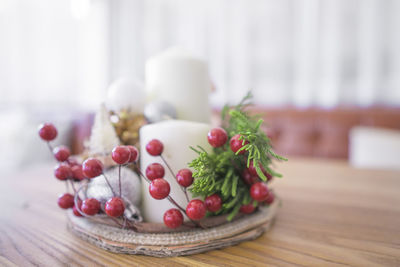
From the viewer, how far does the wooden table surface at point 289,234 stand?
0.88 feet

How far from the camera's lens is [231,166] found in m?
0.33

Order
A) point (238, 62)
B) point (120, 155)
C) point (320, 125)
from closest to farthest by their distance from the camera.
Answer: point (120, 155) → point (320, 125) → point (238, 62)

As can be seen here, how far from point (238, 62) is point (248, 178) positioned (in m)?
1.20

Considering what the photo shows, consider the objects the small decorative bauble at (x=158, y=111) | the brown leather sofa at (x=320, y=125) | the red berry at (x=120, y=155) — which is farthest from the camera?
the brown leather sofa at (x=320, y=125)

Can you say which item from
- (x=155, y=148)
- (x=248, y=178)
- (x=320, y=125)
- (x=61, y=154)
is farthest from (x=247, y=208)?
(x=320, y=125)

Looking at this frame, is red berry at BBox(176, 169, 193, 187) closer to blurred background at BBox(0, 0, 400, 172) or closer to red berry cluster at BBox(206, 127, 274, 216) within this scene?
red berry cluster at BBox(206, 127, 274, 216)

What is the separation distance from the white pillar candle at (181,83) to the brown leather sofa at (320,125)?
2.28 feet

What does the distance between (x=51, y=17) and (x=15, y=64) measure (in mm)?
386

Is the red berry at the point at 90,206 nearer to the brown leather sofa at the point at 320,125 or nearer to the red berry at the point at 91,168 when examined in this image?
the red berry at the point at 91,168

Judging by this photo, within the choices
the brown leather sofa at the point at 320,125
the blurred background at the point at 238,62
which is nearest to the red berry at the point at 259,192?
the blurred background at the point at 238,62

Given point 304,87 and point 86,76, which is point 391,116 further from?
point 86,76

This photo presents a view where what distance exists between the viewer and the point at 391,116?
42.5 inches

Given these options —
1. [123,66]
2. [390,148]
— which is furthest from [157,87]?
[123,66]

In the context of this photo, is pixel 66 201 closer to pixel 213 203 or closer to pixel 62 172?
pixel 62 172
